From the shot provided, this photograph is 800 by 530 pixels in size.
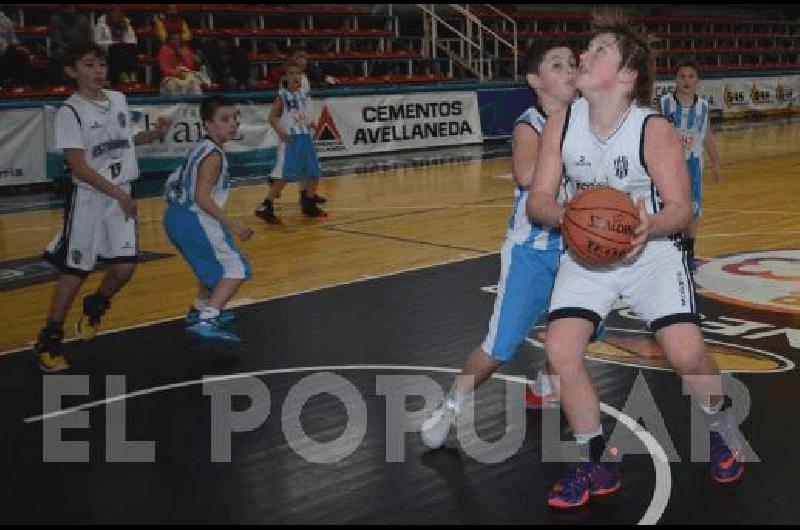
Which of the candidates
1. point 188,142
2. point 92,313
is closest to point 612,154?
point 92,313

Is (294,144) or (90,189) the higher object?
(294,144)

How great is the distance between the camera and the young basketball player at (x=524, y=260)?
4.19m

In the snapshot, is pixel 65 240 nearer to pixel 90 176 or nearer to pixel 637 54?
pixel 90 176

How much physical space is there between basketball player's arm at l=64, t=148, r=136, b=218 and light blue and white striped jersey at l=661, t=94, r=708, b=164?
454cm

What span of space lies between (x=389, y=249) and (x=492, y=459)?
196 inches

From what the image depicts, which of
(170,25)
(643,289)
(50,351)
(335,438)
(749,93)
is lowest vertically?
(335,438)

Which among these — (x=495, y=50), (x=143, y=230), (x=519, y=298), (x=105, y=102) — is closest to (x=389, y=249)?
(x=143, y=230)

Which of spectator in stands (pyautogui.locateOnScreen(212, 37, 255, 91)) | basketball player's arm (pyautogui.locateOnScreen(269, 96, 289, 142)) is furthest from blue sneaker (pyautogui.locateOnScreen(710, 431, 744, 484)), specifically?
spectator in stands (pyautogui.locateOnScreen(212, 37, 255, 91))

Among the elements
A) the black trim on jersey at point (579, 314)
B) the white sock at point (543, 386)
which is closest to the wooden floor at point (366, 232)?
the white sock at point (543, 386)

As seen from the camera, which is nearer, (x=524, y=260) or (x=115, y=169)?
(x=524, y=260)

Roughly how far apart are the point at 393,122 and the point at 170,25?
4.07 m

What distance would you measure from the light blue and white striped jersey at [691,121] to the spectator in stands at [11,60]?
9.50m

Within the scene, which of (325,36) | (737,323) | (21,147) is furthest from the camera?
(325,36)

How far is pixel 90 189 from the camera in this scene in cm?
571
